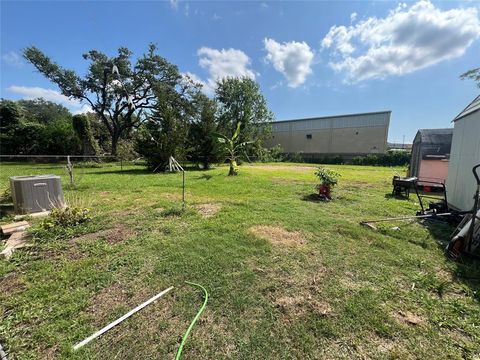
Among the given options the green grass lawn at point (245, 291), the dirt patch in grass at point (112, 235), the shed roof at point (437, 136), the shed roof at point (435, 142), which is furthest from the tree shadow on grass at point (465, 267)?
the shed roof at point (437, 136)

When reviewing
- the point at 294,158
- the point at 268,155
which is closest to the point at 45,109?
the point at 268,155

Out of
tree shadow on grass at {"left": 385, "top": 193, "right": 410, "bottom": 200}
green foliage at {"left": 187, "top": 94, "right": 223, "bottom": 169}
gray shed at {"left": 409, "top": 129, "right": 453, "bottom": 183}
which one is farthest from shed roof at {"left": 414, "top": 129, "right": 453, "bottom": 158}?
green foliage at {"left": 187, "top": 94, "right": 223, "bottom": 169}

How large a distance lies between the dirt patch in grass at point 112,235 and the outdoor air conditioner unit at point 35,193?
196 cm

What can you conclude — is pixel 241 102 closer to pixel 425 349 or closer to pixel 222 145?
pixel 222 145

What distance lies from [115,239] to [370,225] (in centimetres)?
473

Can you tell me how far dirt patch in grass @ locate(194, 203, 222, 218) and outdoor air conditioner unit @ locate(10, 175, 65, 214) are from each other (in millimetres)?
3103

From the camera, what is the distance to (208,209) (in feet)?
18.9

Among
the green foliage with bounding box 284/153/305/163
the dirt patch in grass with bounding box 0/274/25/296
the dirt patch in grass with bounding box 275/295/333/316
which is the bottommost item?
the dirt patch in grass with bounding box 0/274/25/296

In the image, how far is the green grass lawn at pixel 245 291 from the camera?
1.89 metres

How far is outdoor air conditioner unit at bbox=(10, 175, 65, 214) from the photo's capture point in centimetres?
515

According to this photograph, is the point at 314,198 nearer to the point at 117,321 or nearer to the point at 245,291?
the point at 245,291

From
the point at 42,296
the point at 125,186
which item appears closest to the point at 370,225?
the point at 42,296

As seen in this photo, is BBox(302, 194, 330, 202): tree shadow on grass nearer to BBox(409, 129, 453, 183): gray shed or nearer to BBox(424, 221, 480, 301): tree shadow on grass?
BBox(424, 221, 480, 301): tree shadow on grass

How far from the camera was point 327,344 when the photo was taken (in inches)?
74.8
